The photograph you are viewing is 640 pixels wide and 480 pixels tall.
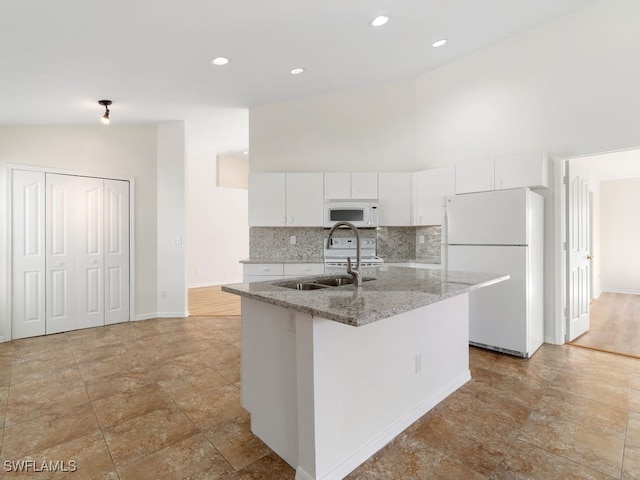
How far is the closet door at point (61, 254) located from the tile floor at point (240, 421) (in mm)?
908

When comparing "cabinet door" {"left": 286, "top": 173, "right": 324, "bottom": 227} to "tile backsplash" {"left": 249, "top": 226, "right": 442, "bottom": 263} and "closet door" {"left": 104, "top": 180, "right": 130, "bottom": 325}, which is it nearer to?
"tile backsplash" {"left": 249, "top": 226, "right": 442, "bottom": 263}

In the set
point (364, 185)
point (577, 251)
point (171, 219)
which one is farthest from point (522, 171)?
point (171, 219)

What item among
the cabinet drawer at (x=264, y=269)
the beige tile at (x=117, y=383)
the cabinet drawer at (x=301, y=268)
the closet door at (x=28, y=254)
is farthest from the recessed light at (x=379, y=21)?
the closet door at (x=28, y=254)

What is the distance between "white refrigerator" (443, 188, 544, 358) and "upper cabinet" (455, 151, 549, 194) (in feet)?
0.70

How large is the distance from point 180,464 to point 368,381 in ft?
3.48

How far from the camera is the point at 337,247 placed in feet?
15.2

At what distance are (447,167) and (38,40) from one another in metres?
4.09

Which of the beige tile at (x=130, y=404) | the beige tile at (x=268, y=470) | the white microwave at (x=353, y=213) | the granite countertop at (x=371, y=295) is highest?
the white microwave at (x=353, y=213)

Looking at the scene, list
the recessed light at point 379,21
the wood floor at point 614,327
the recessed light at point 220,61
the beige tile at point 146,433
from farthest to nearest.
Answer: the wood floor at point 614,327, the recessed light at point 220,61, the recessed light at point 379,21, the beige tile at point 146,433

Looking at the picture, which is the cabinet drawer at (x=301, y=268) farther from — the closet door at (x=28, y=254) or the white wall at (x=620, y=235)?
the white wall at (x=620, y=235)

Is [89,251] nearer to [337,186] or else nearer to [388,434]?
[337,186]

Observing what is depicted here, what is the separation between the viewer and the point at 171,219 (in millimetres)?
4875

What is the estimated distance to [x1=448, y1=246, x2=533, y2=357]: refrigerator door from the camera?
311 cm

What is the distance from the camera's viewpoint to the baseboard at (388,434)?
1.54m
